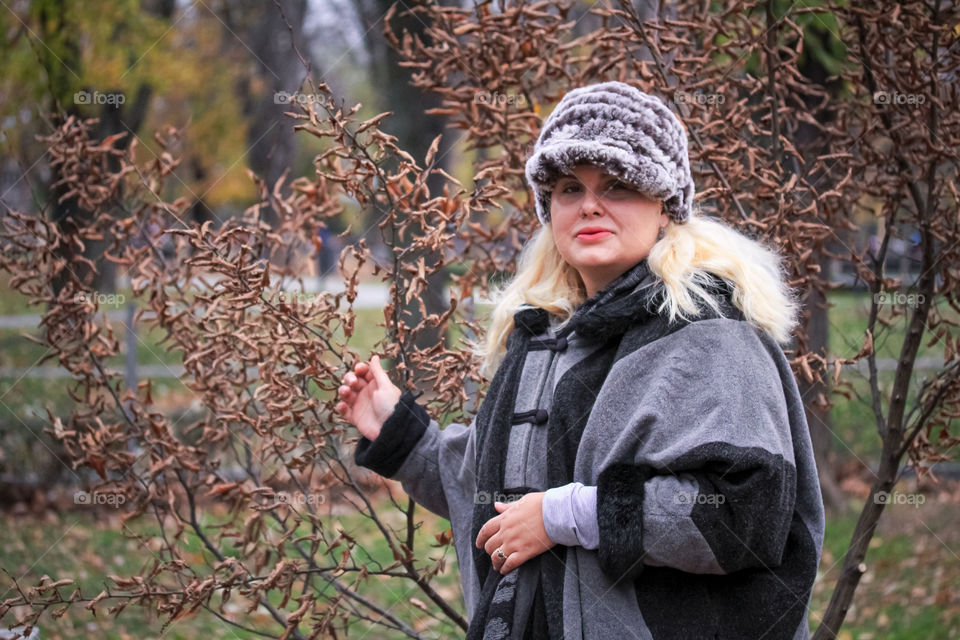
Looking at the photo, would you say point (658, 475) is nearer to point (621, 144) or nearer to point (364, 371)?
point (621, 144)

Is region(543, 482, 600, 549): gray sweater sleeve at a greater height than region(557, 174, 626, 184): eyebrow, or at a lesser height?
lesser

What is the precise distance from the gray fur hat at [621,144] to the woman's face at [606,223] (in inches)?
1.6

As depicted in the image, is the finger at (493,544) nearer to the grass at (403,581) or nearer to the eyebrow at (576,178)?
the eyebrow at (576,178)

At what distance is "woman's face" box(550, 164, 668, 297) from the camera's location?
2.20 metres

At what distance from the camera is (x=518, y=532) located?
2.04m

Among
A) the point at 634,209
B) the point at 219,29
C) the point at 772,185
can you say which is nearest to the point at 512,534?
the point at 634,209

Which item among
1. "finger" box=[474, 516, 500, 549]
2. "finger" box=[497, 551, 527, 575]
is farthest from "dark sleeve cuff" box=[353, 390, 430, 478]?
"finger" box=[497, 551, 527, 575]

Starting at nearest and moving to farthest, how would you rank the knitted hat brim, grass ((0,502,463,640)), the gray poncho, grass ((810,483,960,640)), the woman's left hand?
the gray poncho → the woman's left hand → the knitted hat brim → grass ((0,502,463,640)) → grass ((810,483,960,640))

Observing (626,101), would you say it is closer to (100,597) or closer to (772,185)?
(772,185)

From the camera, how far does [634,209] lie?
2.22 meters

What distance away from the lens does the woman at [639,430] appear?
1900 mm

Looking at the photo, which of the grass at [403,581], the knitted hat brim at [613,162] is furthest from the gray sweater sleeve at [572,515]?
the grass at [403,581]

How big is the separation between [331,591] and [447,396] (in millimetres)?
3198

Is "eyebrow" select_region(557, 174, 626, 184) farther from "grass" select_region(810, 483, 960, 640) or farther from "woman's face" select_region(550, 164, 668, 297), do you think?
"grass" select_region(810, 483, 960, 640)
